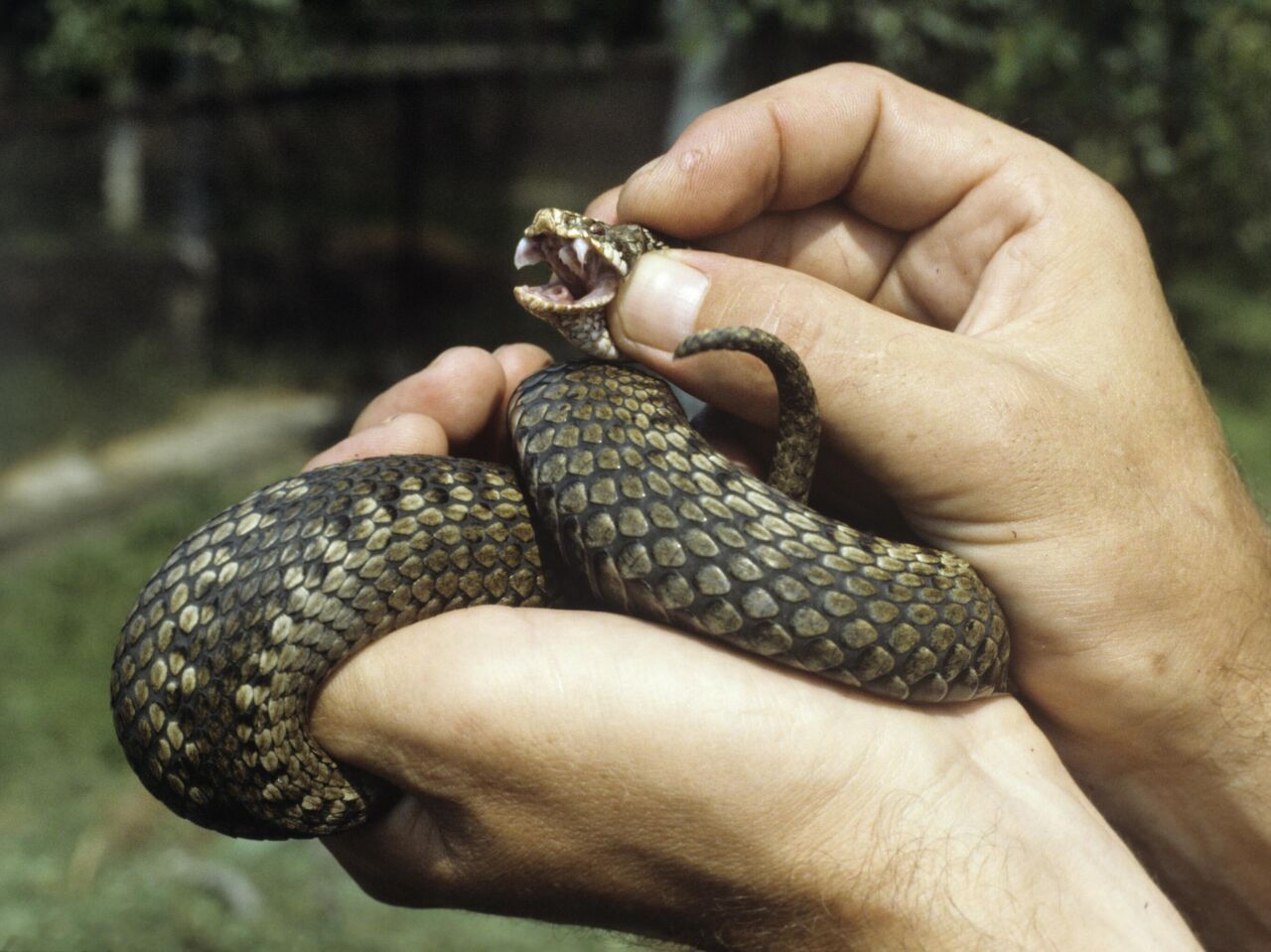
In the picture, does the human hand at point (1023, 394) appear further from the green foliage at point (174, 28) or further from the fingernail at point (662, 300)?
the green foliage at point (174, 28)

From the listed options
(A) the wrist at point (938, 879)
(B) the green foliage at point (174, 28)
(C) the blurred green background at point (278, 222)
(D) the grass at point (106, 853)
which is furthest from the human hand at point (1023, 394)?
(B) the green foliage at point (174, 28)

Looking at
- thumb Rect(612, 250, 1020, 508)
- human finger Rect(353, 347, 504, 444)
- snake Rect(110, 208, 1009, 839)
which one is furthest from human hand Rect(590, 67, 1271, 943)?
human finger Rect(353, 347, 504, 444)

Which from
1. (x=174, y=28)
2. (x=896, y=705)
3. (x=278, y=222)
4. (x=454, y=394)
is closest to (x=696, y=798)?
(x=896, y=705)

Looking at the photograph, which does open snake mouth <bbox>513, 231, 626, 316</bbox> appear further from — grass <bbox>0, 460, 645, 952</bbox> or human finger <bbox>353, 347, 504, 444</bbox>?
grass <bbox>0, 460, 645, 952</bbox>

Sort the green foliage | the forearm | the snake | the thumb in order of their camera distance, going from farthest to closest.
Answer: the green foliage < the forearm < the thumb < the snake

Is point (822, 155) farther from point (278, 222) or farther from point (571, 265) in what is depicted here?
point (278, 222)

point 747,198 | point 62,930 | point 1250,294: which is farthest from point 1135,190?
point 62,930
